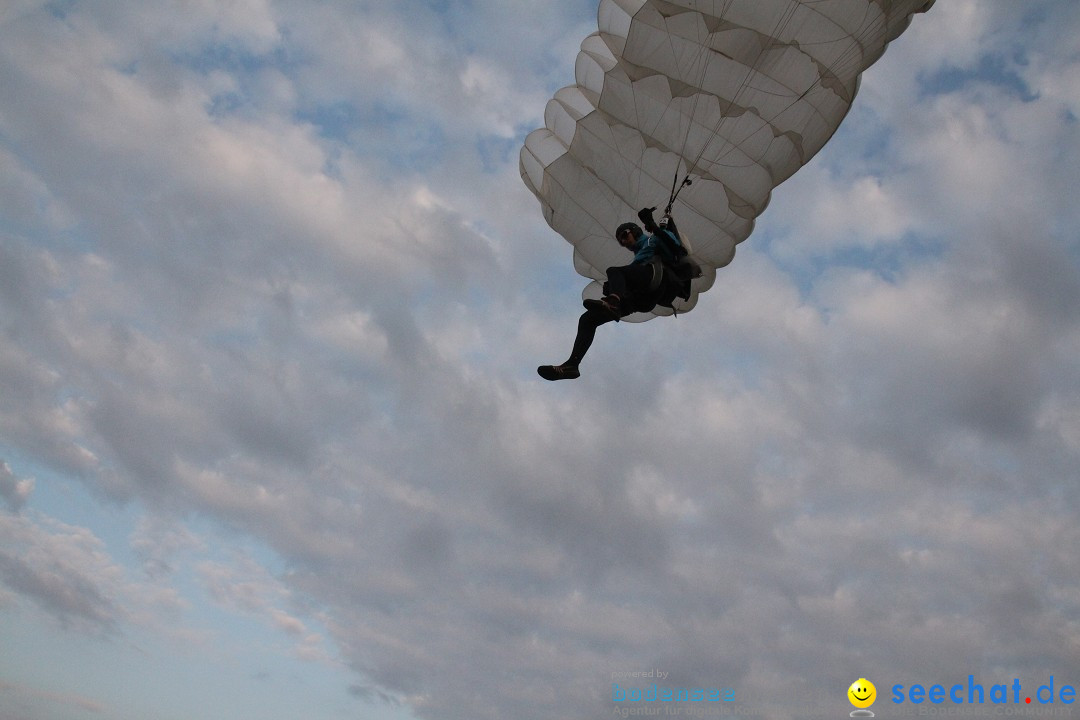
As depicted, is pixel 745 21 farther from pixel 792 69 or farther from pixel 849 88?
pixel 849 88

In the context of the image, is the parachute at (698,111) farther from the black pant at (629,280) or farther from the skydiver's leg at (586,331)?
the skydiver's leg at (586,331)

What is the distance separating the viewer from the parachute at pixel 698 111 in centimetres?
1396

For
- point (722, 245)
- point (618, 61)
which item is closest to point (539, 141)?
point (618, 61)

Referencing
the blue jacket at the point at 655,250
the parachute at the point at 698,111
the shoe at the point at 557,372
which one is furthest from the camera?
the parachute at the point at 698,111

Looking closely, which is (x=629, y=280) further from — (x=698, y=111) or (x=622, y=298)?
(x=698, y=111)

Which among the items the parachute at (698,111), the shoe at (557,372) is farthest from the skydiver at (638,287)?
the parachute at (698,111)

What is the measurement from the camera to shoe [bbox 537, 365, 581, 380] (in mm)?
13155

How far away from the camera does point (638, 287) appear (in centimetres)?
1323

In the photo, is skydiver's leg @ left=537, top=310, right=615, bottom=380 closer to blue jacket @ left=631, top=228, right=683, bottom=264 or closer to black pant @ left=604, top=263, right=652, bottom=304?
black pant @ left=604, top=263, right=652, bottom=304

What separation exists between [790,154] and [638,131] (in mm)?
2513

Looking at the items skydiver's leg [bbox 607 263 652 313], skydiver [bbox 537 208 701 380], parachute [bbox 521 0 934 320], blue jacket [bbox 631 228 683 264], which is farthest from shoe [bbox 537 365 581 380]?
parachute [bbox 521 0 934 320]

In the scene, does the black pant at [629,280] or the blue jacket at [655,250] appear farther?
the blue jacket at [655,250]

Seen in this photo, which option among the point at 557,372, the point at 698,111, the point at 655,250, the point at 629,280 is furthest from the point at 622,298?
the point at 698,111

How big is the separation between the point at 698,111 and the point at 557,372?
5.11 meters
